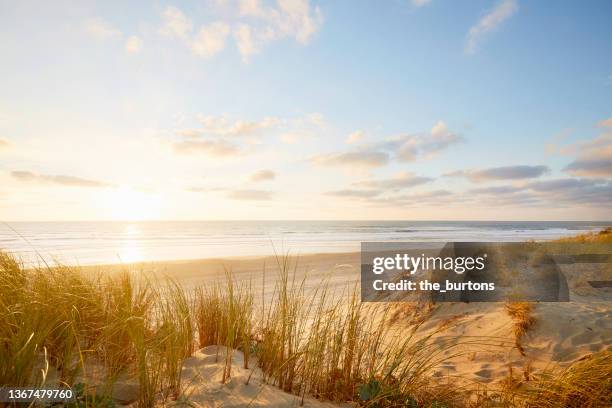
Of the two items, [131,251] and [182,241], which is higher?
[182,241]

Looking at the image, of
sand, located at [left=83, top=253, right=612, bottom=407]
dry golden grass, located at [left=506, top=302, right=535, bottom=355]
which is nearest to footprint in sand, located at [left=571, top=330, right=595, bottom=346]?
sand, located at [left=83, top=253, right=612, bottom=407]

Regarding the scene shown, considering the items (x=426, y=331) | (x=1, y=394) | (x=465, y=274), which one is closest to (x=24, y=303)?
(x=1, y=394)

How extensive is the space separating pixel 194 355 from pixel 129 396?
0.87m

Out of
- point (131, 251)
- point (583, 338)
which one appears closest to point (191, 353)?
point (583, 338)

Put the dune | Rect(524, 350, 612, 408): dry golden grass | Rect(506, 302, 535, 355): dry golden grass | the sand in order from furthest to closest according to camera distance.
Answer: Rect(506, 302, 535, 355): dry golden grass → Rect(524, 350, 612, 408): dry golden grass → the sand → the dune

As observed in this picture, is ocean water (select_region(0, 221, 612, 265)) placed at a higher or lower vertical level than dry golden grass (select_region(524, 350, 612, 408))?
higher

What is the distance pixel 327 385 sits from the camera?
3328 mm

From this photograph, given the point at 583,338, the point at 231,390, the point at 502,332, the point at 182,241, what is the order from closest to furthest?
the point at 231,390
the point at 583,338
the point at 502,332
the point at 182,241

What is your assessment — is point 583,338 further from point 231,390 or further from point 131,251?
point 131,251

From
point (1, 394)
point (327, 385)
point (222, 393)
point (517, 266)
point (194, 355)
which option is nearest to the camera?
point (1, 394)

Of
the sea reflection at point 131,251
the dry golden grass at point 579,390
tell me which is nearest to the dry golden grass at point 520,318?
the dry golden grass at point 579,390

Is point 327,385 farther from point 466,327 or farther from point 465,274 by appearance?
point 465,274

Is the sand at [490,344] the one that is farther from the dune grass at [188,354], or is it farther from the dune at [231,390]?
the dune grass at [188,354]

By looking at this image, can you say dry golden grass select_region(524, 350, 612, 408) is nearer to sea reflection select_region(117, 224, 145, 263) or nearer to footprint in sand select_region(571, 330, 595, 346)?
footprint in sand select_region(571, 330, 595, 346)
